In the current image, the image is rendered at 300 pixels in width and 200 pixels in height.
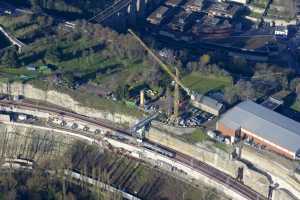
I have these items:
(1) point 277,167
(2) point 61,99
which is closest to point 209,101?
(1) point 277,167

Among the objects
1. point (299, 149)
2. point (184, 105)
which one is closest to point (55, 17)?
point (184, 105)

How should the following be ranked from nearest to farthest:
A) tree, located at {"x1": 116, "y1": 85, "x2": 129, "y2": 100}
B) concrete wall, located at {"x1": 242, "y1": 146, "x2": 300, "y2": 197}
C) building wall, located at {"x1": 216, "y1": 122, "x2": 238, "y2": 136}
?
concrete wall, located at {"x1": 242, "y1": 146, "x2": 300, "y2": 197} → building wall, located at {"x1": 216, "y1": 122, "x2": 238, "y2": 136} → tree, located at {"x1": 116, "y1": 85, "x2": 129, "y2": 100}

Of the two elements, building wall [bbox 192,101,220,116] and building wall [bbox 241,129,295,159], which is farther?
building wall [bbox 192,101,220,116]

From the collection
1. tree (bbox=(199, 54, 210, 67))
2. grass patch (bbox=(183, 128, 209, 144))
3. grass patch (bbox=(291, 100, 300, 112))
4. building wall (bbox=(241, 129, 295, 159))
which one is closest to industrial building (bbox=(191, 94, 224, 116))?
grass patch (bbox=(183, 128, 209, 144))

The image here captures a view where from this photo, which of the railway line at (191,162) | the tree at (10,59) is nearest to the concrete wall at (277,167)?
the railway line at (191,162)

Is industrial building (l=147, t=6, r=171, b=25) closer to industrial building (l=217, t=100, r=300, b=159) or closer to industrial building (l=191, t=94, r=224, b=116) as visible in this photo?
industrial building (l=191, t=94, r=224, b=116)

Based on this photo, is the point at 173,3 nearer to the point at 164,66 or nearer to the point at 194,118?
the point at 164,66

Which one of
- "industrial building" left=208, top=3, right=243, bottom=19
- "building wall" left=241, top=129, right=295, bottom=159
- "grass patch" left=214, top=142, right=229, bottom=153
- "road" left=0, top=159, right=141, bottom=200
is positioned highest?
"industrial building" left=208, top=3, right=243, bottom=19
